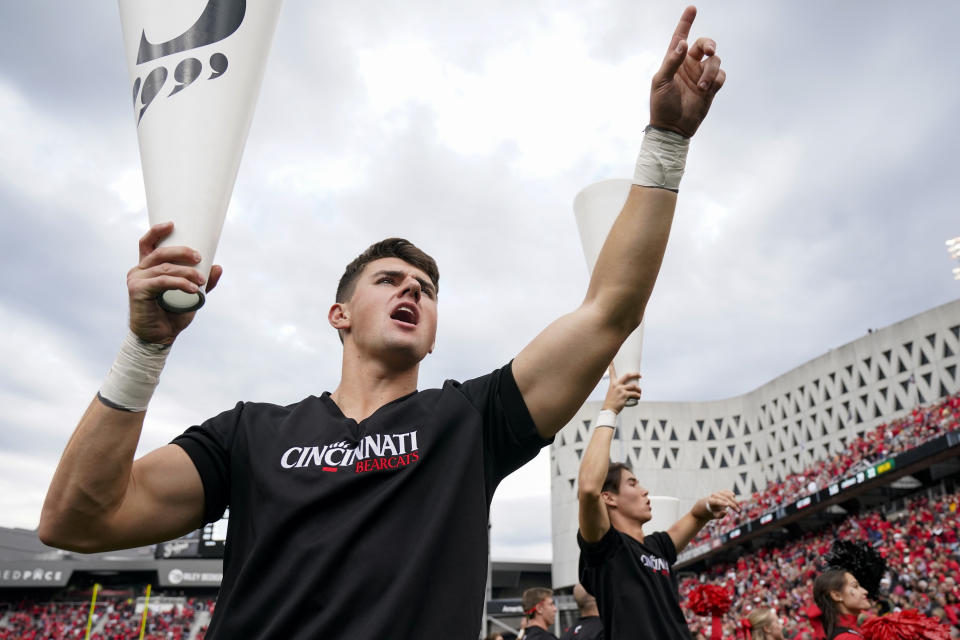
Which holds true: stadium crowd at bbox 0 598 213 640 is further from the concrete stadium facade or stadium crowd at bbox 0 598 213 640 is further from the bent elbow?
the bent elbow

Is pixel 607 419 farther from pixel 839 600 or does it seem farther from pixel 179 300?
pixel 179 300

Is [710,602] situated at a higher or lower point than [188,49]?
lower

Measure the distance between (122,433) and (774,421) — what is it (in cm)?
5281

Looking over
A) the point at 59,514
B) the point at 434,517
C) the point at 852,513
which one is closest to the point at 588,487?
the point at 434,517

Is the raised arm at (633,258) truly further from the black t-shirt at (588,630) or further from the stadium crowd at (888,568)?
the stadium crowd at (888,568)

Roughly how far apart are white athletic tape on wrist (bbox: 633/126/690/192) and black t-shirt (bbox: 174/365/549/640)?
0.62 metres

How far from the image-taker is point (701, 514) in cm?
527

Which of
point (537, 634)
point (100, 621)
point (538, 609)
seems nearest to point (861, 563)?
point (537, 634)

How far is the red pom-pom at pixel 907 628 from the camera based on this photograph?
13.0ft

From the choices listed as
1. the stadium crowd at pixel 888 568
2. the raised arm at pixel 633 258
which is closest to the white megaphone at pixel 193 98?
the raised arm at pixel 633 258

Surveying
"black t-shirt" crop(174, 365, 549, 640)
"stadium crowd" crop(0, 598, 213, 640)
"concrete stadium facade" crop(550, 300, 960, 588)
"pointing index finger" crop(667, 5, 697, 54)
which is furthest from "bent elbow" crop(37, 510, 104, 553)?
"stadium crowd" crop(0, 598, 213, 640)

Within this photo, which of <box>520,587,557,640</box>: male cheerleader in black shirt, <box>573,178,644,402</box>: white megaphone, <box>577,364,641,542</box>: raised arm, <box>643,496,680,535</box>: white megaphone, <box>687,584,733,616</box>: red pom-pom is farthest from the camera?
<box>520,587,557,640</box>: male cheerleader in black shirt

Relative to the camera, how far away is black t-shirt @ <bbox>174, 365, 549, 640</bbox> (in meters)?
1.65

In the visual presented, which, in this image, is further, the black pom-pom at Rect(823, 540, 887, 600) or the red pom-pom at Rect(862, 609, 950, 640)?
the black pom-pom at Rect(823, 540, 887, 600)
